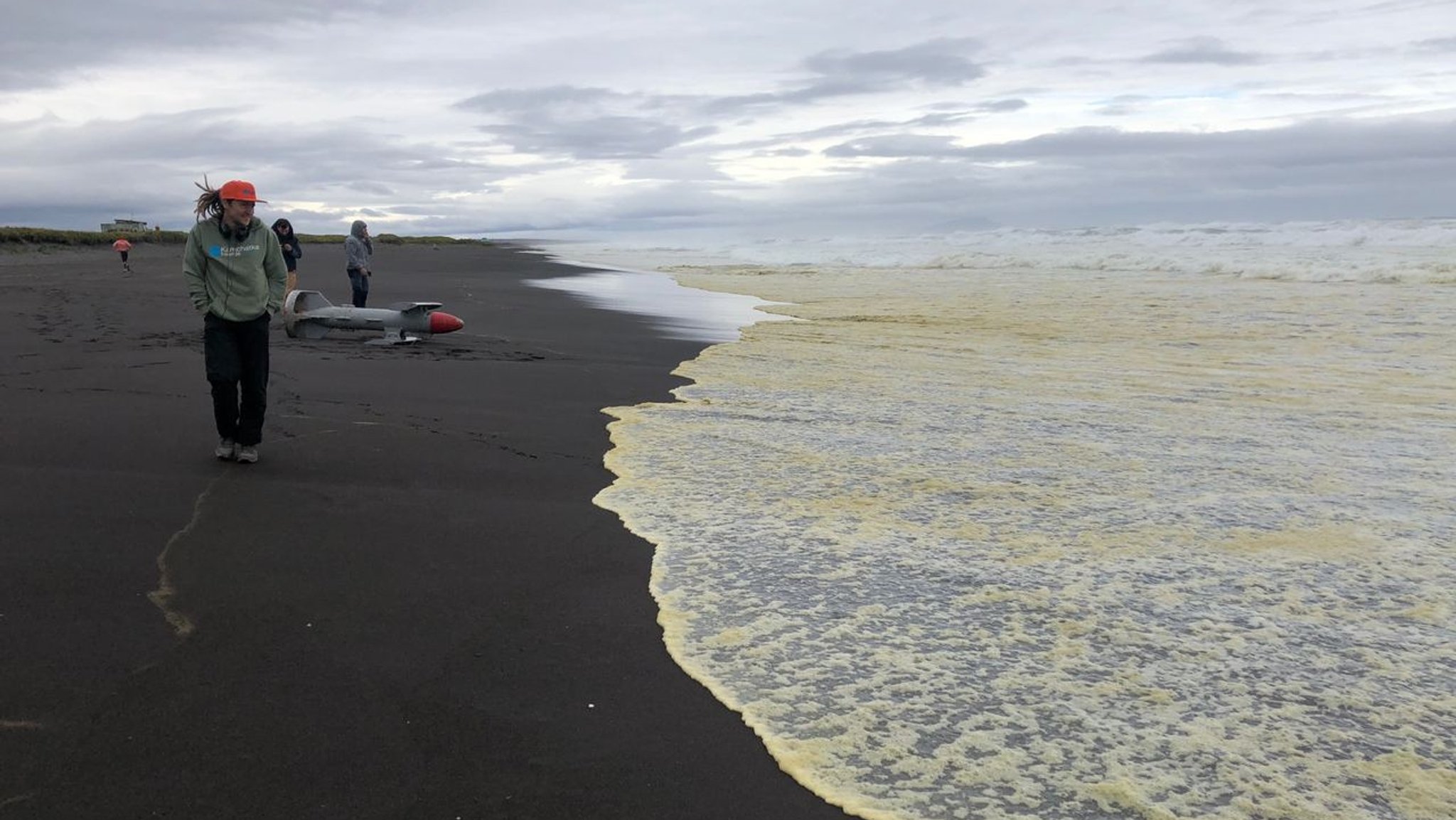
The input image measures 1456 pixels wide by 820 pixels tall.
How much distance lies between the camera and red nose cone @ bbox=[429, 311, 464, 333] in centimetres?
1263

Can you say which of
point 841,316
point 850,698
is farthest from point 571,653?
point 841,316

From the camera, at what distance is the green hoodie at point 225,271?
612cm

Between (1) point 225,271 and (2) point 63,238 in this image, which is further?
(2) point 63,238

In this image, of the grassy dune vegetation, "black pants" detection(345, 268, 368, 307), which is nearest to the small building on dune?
the grassy dune vegetation

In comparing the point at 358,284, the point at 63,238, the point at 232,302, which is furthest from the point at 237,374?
the point at 63,238

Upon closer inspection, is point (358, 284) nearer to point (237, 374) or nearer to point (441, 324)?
point (441, 324)

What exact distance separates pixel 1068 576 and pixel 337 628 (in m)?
3.21

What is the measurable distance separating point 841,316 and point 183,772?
17.2 m

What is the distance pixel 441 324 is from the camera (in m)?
12.6

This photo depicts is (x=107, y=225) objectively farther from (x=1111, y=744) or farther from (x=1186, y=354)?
(x=1111, y=744)

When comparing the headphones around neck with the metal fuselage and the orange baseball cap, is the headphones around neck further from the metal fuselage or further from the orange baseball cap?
the metal fuselage

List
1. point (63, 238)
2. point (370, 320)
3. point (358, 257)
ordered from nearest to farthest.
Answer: point (370, 320) < point (358, 257) < point (63, 238)

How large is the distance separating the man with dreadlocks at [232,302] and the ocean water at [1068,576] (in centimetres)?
237

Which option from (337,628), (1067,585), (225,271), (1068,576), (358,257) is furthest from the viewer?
(358,257)
